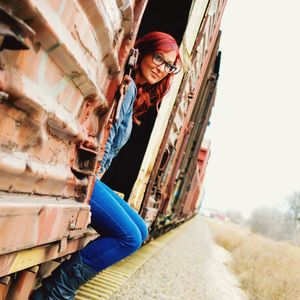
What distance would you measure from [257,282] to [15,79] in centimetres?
753

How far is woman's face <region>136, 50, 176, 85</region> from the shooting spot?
2324mm

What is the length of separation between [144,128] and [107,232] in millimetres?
1753

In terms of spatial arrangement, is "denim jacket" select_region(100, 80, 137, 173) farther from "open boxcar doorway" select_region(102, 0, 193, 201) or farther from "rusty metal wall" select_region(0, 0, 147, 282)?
"open boxcar doorway" select_region(102, 0, 193, 201)

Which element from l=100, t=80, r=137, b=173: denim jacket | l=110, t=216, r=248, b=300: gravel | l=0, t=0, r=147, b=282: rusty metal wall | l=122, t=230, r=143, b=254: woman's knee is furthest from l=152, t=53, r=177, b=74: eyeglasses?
l=110, t=216, r=248, b=300: gravel

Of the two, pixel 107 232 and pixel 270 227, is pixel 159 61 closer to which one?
pixel 107 232

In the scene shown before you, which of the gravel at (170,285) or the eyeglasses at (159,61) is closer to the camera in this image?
the eyeglasses at (159,61)

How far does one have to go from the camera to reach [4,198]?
3.34 feet

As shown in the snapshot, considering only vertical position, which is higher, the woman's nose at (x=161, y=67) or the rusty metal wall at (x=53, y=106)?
the woman's nose at (x=161, y=67)

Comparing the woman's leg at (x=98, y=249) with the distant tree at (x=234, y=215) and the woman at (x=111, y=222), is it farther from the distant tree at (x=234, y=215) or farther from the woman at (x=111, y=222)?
the distant tree at (x=234, y=215)

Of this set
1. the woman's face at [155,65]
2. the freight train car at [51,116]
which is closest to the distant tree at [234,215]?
the woman's face at [155,65]

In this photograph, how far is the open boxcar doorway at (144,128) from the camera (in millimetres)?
3578

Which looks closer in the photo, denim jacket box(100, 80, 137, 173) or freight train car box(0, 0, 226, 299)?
freight train car box(0, 0, 226, 299)

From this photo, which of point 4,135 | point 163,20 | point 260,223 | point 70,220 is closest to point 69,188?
point 70,220

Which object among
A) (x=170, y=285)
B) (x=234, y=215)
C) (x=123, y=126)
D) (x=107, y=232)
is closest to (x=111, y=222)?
(x=107, y=232)
